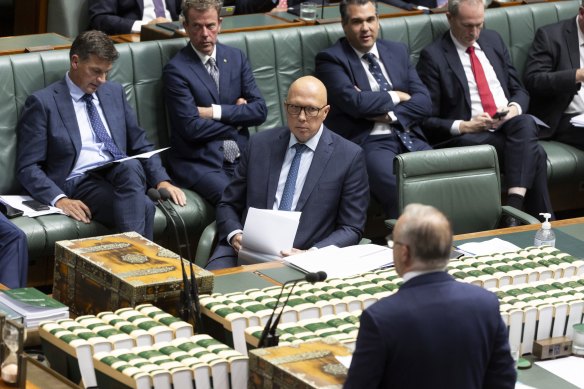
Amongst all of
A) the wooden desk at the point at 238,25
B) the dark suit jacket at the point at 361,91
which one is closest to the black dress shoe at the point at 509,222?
the dark suit jacket at the point at 361,91

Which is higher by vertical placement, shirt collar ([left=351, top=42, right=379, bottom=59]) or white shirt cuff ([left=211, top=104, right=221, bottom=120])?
shirt collar ([left=351, top=42, right=379, bottom=59])

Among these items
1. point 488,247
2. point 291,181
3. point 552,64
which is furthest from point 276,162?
point 552,64

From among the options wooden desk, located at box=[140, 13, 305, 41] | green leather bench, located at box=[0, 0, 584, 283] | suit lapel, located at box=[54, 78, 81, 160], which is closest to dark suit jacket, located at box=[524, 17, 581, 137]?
green leather bench, located at box=[0, 0, 584, 283]

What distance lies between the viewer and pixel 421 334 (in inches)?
119

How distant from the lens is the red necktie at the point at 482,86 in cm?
686

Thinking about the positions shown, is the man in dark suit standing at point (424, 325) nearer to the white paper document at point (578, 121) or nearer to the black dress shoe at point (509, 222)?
the black dress shoe at point (509, 222)

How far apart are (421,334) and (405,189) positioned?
7.90 ft

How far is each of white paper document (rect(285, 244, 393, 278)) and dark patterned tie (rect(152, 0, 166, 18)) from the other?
2.97 meters

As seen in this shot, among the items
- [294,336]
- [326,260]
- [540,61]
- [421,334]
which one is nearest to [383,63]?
[540,61]

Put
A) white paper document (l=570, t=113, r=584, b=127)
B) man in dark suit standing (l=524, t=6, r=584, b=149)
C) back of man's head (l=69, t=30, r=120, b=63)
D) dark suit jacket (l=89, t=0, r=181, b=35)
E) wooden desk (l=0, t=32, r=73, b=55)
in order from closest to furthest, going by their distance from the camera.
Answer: back of man's head (l=69, t=30, r=120, b=63) → wooden desk (l=0, t=32, r=73, b=55) → white paper document (l=570, t=113, r=584, b=127) → man in dark suit standing (l=524, t=6, r=584, b=149) → dark suit jacket (l=89, t=0, r=181, b=35)

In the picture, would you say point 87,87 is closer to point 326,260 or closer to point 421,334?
point 326,260

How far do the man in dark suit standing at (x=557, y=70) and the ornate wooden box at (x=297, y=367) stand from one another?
157 inches

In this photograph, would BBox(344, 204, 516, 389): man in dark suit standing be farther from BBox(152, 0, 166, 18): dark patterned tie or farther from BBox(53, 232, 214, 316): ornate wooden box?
BBox(152, 0, 166, 18): dark patterned tie

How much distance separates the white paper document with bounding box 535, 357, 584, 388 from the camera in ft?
12.1
